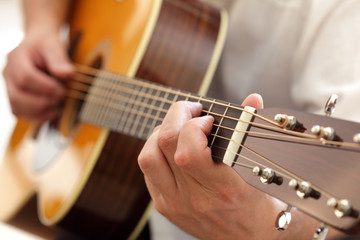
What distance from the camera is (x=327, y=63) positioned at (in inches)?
29.8

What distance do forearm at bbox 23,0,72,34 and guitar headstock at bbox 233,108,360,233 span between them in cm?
79

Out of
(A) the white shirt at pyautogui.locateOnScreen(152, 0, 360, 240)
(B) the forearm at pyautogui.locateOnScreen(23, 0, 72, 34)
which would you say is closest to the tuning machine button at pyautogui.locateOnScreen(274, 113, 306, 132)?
(A) the white shirt at pyautogui.locateOnScreen(152, 0, 360, 240)

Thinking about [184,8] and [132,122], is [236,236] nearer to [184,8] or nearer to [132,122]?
[132,122]

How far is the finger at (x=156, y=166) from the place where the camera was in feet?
1.85

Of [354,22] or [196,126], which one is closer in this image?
[196,126]

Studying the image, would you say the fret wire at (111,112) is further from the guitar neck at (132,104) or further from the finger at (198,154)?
the finger at (198,154)

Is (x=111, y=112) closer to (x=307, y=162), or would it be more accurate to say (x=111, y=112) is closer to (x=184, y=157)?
(x=184, y=157)

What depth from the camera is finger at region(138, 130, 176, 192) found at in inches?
22.2

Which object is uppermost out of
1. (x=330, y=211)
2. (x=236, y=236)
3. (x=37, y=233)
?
(x=330, y=211)

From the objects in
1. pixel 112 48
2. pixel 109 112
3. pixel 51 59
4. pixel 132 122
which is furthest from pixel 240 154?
pixel 51 59

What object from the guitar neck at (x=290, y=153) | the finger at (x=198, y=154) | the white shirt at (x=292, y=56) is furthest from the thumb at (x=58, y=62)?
the finger at (x=198, y=154)

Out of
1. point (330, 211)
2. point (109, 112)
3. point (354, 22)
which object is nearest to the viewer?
point (330, 211)

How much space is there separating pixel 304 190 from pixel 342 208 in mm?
44

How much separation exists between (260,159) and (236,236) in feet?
0.48
